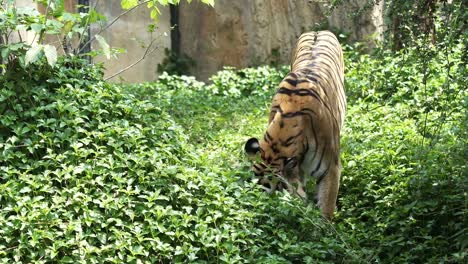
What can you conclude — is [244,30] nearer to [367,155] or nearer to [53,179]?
[367,155]

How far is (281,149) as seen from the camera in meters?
5.89

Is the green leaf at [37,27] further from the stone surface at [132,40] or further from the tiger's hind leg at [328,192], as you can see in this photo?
the stone surface at [132,40]

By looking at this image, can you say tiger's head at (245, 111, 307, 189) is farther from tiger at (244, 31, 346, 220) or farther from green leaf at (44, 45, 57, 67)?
green leaf at (44, 45, 57, 67)

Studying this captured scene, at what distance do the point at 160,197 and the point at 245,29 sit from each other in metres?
8.00

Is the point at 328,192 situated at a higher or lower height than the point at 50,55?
lower

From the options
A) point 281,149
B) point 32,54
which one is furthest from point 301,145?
point 32,54

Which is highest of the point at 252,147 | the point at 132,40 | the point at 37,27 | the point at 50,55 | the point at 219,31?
the point at 37,27

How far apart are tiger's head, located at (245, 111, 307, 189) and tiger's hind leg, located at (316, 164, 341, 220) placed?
9.9 inches

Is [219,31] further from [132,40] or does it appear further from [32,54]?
[32,54]

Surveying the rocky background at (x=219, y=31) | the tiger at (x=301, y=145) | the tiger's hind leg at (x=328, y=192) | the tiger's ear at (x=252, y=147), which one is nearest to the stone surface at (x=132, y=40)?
the rocky background at (x=219, y=31)

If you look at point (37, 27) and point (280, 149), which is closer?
point (37, 27)

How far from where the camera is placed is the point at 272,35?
41.4ft

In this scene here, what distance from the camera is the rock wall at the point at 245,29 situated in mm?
12453

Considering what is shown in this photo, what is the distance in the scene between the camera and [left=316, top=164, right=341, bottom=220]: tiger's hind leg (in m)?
6.03
